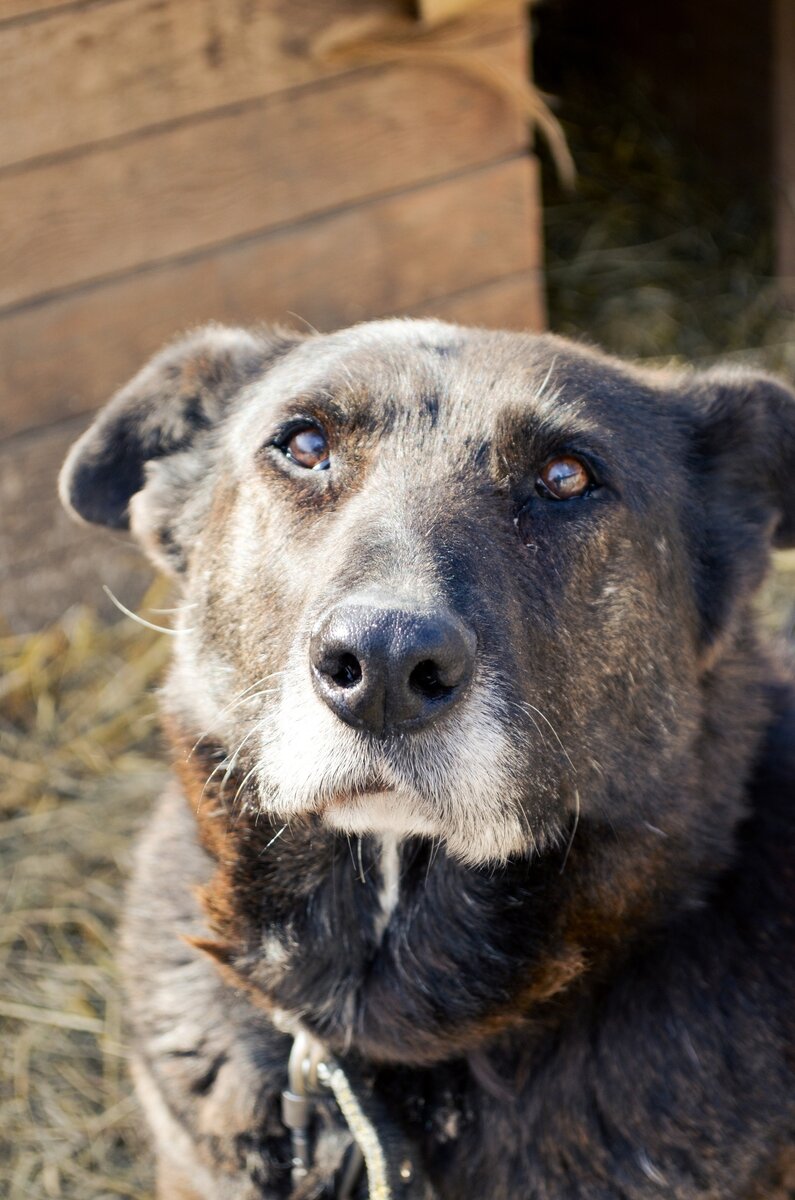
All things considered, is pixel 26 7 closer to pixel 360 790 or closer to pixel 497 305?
pixel 497 305

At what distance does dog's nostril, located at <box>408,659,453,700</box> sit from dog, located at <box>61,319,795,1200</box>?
0.18 m

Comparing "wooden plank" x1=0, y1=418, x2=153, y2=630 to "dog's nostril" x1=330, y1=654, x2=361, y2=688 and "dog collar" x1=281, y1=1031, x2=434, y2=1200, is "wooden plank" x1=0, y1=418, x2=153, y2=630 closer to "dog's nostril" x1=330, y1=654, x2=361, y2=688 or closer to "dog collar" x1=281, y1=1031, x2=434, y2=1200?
"dog collar" x1=281, y1=1031, x2=434, y2=1200

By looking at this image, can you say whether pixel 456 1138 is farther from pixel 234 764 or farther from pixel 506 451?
pixel 506 451

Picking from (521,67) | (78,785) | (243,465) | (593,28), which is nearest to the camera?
(243,465)

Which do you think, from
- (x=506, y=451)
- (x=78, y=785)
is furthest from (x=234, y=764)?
(x=78, y=785)

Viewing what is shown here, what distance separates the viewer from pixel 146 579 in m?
4.74

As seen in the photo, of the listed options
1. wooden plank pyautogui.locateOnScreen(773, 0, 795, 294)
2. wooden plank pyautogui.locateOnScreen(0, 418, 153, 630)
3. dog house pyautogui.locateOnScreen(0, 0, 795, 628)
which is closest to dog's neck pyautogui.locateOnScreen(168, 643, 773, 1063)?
dog house pyautogui.locateOnScreen(0, 0, 795, 628)

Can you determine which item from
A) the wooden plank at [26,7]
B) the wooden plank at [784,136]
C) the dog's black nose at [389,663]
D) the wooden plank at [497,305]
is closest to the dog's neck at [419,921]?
the dog's black nose at [389,663]

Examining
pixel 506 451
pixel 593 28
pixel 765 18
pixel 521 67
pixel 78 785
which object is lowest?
pixel 78 785

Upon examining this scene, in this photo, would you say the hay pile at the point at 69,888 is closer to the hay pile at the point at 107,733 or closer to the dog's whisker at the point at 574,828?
the hay pile at the point at 107,733

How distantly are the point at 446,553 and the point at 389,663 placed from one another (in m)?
0.28

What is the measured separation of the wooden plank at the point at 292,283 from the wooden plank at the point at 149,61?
0.46 m

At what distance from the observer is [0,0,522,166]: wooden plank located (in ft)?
12.8

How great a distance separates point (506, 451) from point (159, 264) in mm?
2348
